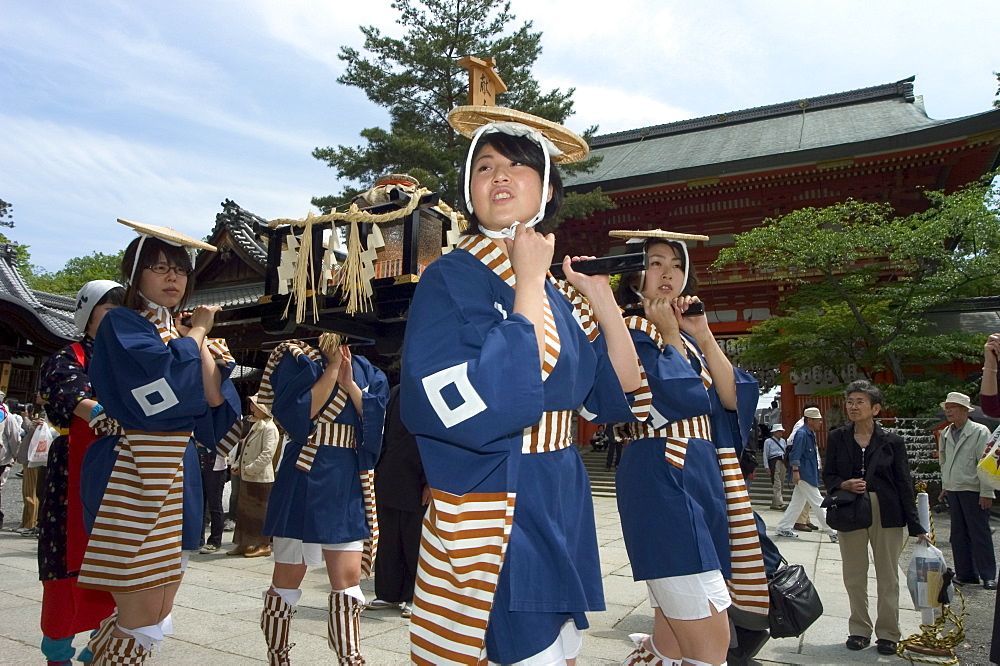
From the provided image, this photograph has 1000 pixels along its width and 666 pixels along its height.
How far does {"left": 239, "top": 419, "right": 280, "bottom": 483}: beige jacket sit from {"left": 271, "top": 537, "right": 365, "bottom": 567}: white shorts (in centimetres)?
460

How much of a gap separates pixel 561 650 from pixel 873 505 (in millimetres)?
3973

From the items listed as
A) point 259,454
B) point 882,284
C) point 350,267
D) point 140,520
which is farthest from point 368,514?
point 882,284

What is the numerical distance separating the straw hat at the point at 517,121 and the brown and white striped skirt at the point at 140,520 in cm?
177

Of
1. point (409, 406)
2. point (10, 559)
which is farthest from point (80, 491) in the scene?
point (10, 559)

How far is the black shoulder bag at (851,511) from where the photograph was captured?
4.66m

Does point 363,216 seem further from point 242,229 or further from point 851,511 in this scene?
point 242,229

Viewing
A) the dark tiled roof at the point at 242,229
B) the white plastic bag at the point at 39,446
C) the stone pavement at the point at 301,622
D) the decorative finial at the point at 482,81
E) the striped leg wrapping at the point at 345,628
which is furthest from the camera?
the dark tiled roof at the point at 242,229

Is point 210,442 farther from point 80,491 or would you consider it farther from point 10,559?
point 10,559

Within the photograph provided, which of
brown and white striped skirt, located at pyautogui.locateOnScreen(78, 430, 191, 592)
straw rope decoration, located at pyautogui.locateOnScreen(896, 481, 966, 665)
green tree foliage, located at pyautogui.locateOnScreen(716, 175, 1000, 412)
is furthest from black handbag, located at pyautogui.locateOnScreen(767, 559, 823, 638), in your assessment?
green tree foliage, located at pyautogui.locateOnScreen(716, 175, 1000, 412)

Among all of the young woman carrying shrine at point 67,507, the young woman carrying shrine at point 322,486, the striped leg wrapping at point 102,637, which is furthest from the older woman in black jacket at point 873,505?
the young woman carrying shrine at point 67,507

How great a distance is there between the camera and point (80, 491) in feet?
9.64

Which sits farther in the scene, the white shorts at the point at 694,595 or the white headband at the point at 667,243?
the white headband at the point at 667,243

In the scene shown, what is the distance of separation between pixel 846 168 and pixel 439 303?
1716 centimetres

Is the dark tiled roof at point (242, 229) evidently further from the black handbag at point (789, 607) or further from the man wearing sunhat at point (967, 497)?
the black handbag at point (789, 607)
